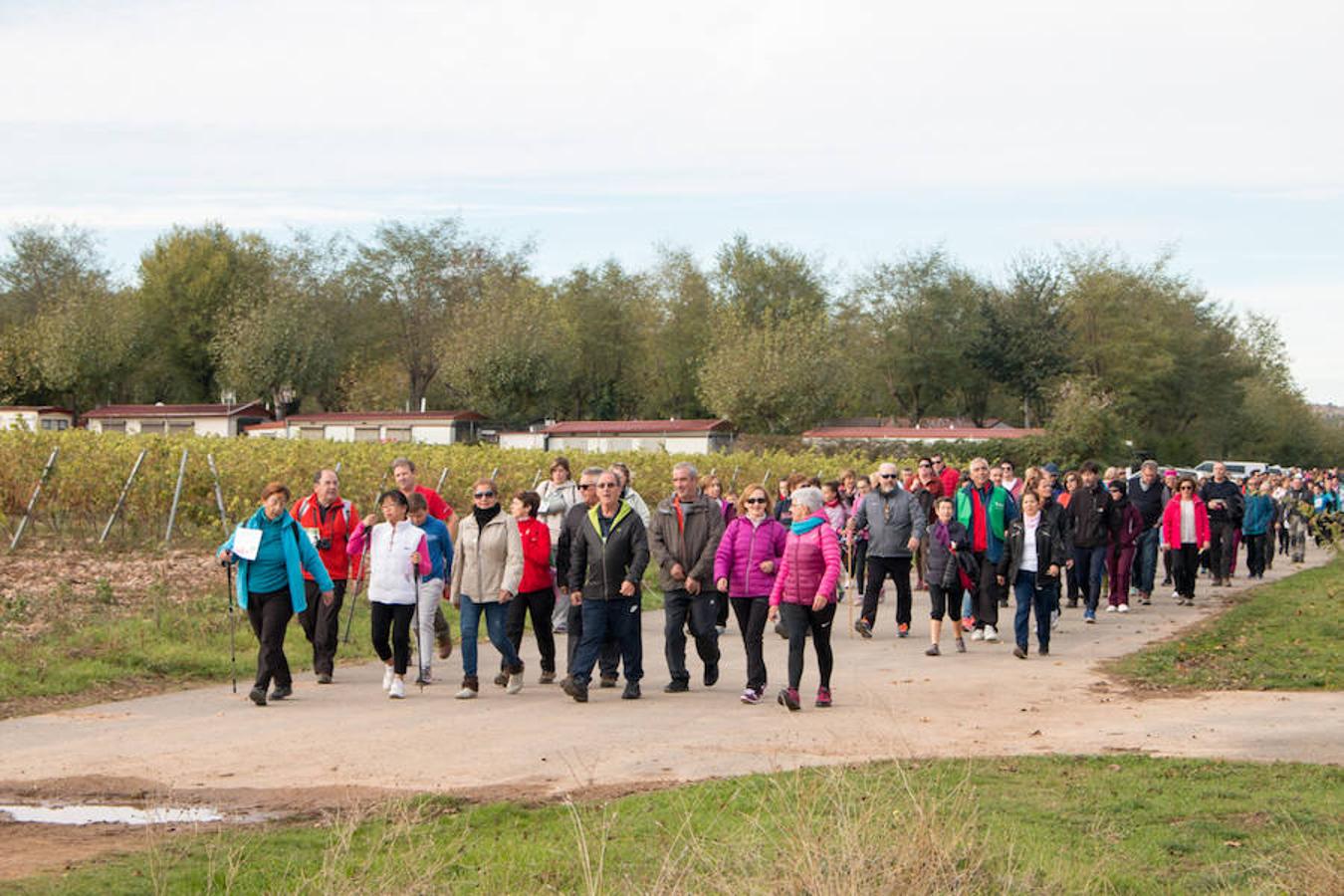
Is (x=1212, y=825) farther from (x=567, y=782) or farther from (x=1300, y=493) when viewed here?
(x=1300, y=493)

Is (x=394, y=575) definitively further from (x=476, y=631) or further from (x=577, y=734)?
(x=577, y=734)

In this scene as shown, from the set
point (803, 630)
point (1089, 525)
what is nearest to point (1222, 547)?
point (1089, 525)

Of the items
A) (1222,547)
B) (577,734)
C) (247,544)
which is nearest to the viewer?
(577,734)

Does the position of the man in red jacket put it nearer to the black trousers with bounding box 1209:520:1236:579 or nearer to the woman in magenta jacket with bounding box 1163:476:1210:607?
the woman in magenta jacket with bounding box 1163:476:1210:607

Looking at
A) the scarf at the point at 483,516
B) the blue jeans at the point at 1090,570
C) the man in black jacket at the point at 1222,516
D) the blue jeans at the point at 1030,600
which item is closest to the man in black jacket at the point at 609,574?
the scarf at the point at 483,516

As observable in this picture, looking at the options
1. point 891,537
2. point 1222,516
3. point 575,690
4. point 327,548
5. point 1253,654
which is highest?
point 327,548

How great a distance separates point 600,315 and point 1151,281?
32.8 m

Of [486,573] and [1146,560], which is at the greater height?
[486,573]

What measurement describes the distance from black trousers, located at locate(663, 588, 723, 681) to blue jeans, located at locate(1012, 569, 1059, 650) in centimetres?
405

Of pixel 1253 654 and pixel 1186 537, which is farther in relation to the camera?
pixel 1186 537

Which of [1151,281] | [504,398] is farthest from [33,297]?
[1151,281]

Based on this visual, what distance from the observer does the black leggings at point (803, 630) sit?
12.3 m

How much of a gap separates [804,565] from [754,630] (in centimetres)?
87

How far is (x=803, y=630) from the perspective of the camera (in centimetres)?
1243
